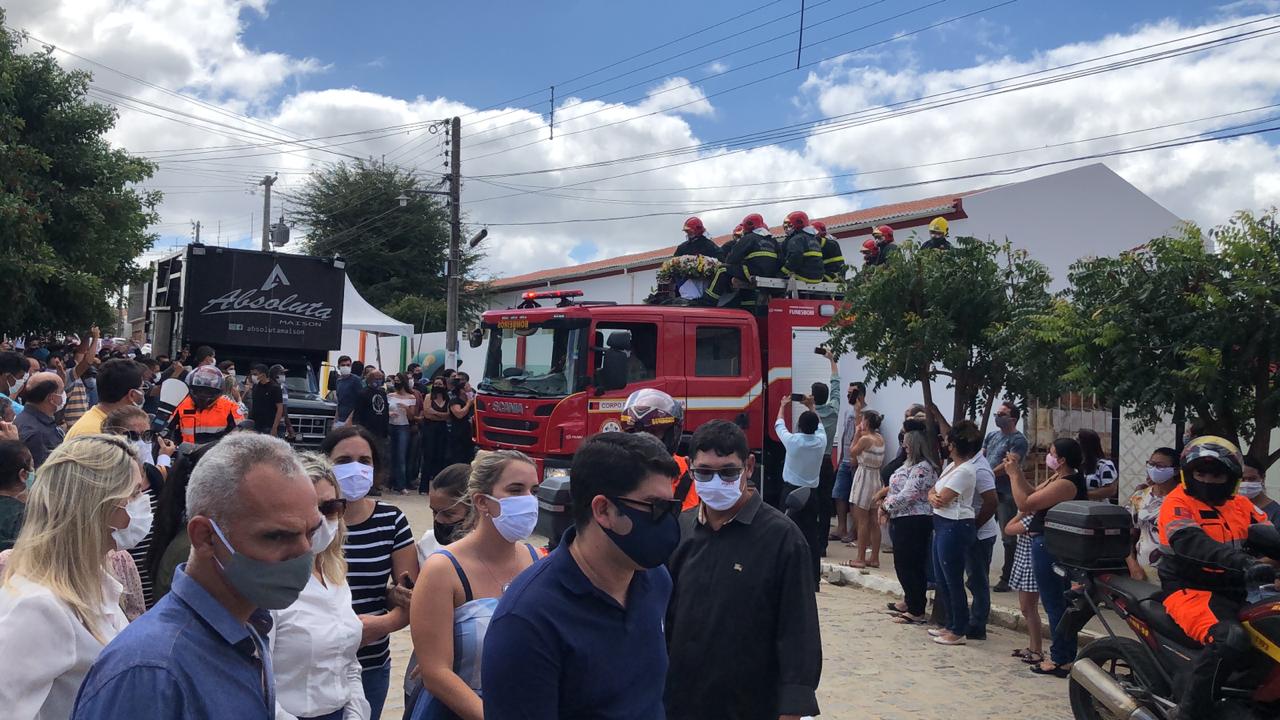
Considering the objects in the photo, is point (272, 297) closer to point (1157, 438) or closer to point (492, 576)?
point (1157, 438)

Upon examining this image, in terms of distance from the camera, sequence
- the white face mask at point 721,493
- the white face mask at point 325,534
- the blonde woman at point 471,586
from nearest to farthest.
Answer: the white face mask at point 325,534 < the blonde woman at point 471,586 < the white face mask at point 721,493

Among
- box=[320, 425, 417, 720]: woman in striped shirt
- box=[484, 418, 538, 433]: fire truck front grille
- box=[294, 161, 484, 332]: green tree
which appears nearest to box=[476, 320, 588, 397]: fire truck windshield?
box=[484, 418, 538, 433]: fire truck front grille

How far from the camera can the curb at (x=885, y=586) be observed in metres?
9.28

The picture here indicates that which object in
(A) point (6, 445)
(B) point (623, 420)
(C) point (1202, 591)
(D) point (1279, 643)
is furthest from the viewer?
(B) point (623, 420)

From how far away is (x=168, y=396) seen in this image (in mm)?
9773

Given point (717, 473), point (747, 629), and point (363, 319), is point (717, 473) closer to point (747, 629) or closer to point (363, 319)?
point (747, 629)

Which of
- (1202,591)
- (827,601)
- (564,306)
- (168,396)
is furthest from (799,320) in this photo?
(1202,591)

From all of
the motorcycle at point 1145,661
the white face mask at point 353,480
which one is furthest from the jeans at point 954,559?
the white face mask at point 353,480

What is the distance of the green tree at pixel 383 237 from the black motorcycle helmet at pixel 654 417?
129 ft

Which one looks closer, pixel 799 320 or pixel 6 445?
pixel 6 445

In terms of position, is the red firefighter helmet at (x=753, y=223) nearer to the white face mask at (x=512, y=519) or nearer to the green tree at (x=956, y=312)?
the green tree at (x=956, y=312)

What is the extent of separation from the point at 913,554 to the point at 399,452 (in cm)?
990

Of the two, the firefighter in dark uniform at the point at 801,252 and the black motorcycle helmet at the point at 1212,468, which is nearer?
the black motorcycle helmet at the point at 1212,468

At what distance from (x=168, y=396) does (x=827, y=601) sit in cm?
665
